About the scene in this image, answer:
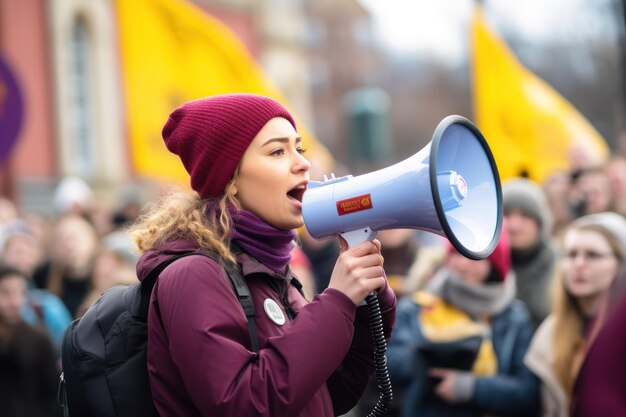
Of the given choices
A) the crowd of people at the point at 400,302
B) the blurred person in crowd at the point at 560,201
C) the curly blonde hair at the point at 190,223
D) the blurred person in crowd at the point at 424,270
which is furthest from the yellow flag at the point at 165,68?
the curly blonde hair at the point at 190,223

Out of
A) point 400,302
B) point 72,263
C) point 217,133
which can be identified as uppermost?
point 217,133

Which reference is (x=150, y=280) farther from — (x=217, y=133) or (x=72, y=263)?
(x=72, y=263)

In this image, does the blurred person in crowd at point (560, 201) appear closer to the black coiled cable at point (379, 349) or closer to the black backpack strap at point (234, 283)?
the black coiled cable at point (379, 349)

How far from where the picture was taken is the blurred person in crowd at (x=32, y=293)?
615 cm

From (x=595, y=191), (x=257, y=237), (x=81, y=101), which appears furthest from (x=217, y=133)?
(x=81, y=101)

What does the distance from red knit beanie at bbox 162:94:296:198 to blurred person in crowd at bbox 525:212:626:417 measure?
2.03 meters

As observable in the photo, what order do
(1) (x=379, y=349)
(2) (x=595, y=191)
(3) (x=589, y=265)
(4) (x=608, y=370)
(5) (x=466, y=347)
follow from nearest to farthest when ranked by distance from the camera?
(4) (x=608, y=370), (1) (x=379, y=349), (3) (x=589, y=265), (5) (x=466, y=347), (2) (x=595, y=191)

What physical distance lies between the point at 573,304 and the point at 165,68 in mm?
4989

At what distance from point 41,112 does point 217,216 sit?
52.6ft

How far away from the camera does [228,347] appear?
2381mm

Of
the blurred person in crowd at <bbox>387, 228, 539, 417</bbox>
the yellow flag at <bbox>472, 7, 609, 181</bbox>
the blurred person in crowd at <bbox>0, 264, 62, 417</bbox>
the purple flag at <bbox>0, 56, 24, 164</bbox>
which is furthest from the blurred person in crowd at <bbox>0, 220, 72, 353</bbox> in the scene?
the yellow flag at <bbox>472, 7, 609, 181</bbox>

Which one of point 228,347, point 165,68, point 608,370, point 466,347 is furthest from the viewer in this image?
point 165,68

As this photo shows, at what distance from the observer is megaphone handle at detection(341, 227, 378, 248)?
8.38 feet

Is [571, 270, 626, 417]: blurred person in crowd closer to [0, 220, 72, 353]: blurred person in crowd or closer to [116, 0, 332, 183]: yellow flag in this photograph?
[0, 220, 72, 353]: blurred person in crowd
